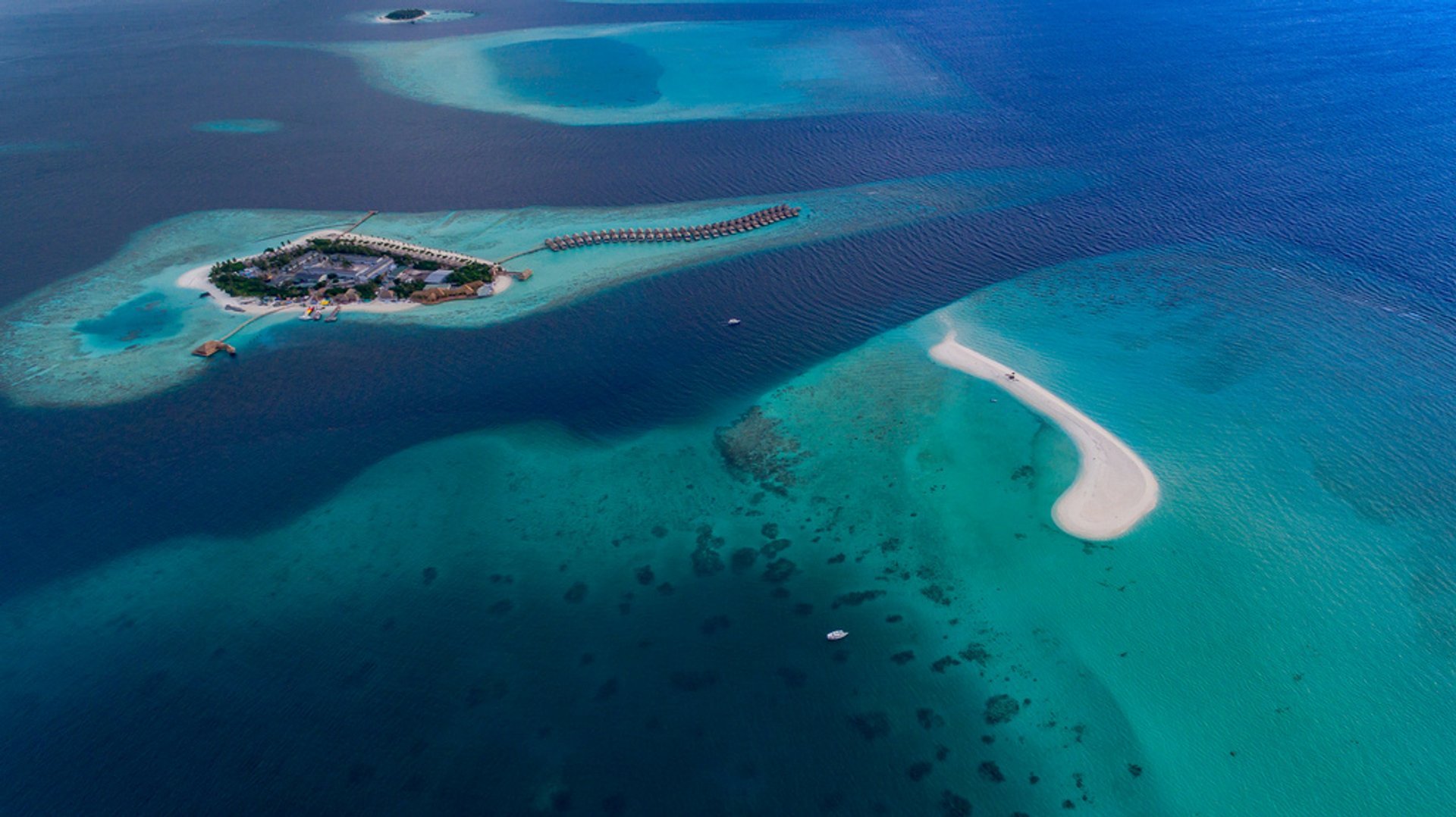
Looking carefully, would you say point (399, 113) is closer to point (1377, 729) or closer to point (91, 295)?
point (91, 295)

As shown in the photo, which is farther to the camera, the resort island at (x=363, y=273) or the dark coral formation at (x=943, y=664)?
the resort island at (x=363, y=273)

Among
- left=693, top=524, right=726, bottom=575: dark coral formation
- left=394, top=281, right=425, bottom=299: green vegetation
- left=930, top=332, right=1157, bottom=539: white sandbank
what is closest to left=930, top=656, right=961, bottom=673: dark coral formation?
left=930, top=332, right=1157, bottom=539: white sandbank

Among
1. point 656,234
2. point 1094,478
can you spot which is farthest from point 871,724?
point 656,234

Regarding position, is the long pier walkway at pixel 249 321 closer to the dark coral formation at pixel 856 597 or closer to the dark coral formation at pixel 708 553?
the dark coral formation at pixel 708 553

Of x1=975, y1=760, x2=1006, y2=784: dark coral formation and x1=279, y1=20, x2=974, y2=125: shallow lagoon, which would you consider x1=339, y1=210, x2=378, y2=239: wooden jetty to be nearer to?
x1=279, y1=20, x2=974, y2=125: shallow lagoon

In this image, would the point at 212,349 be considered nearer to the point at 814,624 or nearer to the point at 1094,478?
the point at 814,624

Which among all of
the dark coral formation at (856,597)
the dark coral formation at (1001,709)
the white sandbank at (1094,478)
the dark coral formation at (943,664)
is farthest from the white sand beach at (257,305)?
the dark coral formation at (1001,709)
